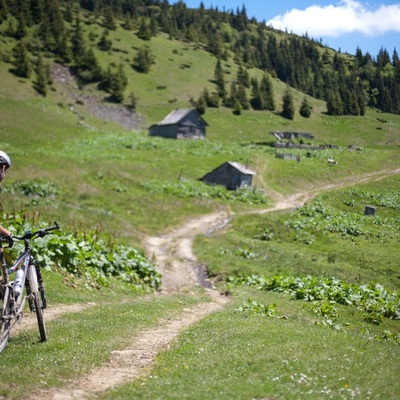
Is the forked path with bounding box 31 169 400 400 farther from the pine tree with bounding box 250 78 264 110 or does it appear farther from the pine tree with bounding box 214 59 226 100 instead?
the pine tree with bounding box 214 59 226 100

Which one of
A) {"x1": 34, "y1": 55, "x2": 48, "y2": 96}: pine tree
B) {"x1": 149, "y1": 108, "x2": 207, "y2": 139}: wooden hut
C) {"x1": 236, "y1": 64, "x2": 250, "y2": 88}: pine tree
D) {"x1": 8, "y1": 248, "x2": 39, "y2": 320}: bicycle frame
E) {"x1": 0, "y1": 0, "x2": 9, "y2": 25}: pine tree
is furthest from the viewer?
{"x1": 236, "y1": 64, "x2": 250, "y2": 88}: pine tree

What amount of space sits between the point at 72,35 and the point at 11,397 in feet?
481

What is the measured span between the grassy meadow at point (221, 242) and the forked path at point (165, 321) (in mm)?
324

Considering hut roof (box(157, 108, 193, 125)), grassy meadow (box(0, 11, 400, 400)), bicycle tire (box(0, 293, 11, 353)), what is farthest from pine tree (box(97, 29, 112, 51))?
bicycle tire (box(0, 293, 11, 353))

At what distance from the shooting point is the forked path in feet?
24.2

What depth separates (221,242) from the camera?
33562mm

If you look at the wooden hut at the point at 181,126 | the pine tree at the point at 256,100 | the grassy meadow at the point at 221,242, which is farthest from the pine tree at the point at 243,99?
the wooden hut at the point at 181,126

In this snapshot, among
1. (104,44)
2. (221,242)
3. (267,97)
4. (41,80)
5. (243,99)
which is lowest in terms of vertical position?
(221,242)

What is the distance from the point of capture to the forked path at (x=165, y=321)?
738cm

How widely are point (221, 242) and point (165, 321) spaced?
20304 mm

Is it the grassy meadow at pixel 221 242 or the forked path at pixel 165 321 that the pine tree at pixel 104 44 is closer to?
the grassy meadow at pixel 221 242

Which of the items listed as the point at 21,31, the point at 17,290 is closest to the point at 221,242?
the point at 17,290

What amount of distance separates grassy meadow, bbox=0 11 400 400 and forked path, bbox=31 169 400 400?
1.06 ft

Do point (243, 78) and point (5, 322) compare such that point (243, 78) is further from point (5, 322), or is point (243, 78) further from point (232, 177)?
point (5, 322)
